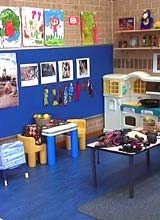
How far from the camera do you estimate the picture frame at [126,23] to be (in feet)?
20.4

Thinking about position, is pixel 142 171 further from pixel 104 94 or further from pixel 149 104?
pixel 104 94

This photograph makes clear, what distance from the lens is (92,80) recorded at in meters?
6.29

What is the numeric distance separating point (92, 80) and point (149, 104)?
110cm

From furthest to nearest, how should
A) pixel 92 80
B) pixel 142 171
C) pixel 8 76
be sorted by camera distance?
pixel 92 80 < pixel 8 76 < pixel 142 171

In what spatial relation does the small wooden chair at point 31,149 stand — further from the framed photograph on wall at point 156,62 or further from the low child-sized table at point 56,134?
the framed photograph on wall at point 156,62

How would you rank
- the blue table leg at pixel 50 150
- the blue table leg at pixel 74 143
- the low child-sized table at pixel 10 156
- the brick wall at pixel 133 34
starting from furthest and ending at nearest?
1. the brick wall at pixel 133 34
2. the blue table leg at pixel 74 143
3. the blue table leg at pixel 50 150
4. the low child-sized table at pixel 10 156

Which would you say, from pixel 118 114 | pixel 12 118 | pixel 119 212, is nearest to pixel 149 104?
pixel 118 114

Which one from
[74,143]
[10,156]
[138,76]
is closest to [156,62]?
[138,76]

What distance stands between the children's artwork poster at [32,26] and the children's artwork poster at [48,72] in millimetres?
323

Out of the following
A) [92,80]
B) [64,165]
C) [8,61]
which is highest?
[8,61]

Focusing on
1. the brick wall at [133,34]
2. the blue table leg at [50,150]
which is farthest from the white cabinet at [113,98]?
the blue table leg at [50,150]

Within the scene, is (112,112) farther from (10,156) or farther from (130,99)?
(10,156)

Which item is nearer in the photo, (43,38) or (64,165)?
(64,165)

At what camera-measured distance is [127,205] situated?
12.1 ft
